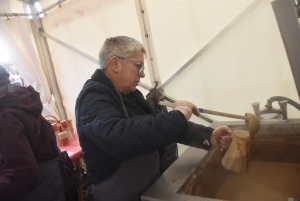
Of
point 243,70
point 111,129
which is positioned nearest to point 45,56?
point 243,70

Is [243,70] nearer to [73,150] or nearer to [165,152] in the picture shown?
[165,152]

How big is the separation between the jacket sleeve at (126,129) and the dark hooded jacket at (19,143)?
592 millimetres

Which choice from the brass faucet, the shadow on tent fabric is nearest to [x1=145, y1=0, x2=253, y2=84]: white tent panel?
the shadow on tent fabric

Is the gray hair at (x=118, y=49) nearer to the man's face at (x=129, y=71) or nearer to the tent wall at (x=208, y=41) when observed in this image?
the man's face at (x=129, y=71)

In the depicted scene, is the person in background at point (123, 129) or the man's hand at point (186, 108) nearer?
the person in background at point (123, 129)

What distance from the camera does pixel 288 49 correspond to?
25.4 inches

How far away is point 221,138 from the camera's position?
1064 millimetres

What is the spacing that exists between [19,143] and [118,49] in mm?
731

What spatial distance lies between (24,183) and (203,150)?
946mm

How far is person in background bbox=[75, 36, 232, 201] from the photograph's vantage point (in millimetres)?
705

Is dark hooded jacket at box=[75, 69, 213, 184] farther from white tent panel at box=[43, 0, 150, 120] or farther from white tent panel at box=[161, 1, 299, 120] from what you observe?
white tent panel at box=[43, 0, 150, 120]

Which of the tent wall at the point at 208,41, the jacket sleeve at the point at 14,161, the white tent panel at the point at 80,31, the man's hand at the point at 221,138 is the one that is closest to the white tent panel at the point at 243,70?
the tent wall at the point at 208,41

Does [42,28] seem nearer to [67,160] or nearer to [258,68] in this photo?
[67,160]

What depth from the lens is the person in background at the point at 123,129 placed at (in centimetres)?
71
